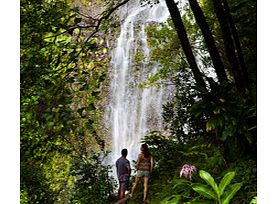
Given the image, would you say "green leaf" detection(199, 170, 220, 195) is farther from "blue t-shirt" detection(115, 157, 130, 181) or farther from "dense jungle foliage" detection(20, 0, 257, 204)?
"blue t-shirt" detection(115, 157, 130, 181)

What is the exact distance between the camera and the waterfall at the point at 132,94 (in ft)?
35.8

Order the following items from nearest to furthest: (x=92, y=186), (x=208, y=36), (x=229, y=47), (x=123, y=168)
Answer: (x=229, y=47) → (x=208, y=36) → (x=123, y=168) → (x=92, y=186)

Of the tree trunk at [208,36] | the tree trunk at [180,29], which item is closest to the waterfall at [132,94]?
the tree trunk at [180,29]

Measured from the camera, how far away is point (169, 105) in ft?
25.8

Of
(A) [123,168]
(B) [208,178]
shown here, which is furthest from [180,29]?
(B) [208,178]

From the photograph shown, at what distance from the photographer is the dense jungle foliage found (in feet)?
9.72

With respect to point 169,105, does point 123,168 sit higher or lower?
lower

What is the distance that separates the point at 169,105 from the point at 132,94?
3.38 m

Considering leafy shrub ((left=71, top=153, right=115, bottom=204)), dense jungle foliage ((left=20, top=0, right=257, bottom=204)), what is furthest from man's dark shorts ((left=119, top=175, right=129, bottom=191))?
leafy shrub ((left=71, top=153, right=115, bottom=204))

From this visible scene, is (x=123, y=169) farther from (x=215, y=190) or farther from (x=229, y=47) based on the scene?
(x=215, y=190)

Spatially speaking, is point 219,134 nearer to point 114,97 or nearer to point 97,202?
point 97,202

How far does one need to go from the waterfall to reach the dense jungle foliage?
2.90 meters

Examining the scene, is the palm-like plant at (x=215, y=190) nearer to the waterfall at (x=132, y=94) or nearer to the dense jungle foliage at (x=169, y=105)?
the dense jungle foliage at (x=169, y=105)
